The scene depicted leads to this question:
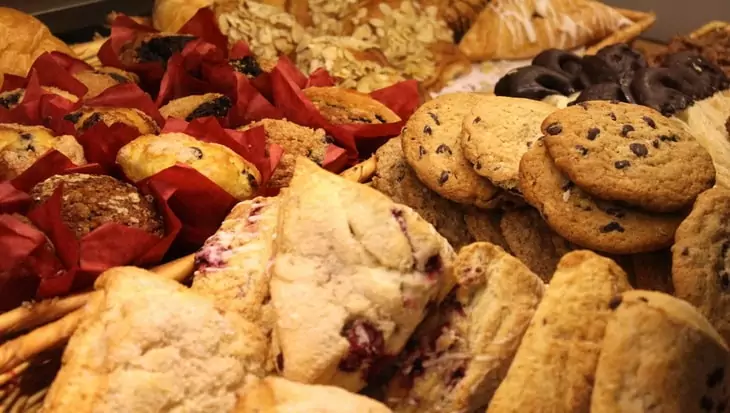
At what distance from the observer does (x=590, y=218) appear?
1.02 meters

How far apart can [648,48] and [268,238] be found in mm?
1928

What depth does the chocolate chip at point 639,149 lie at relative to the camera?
1.02 meters

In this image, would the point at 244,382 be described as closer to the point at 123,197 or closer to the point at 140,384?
the point at 140,384

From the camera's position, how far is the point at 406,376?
0.88m

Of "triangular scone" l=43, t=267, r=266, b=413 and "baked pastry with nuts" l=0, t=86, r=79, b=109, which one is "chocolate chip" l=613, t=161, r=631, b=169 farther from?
"baked pastry with nuts" l=0, t=86, r=79, b=109

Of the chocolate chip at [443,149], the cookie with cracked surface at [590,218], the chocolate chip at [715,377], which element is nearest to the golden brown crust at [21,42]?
the chocolate chip at [443,149]

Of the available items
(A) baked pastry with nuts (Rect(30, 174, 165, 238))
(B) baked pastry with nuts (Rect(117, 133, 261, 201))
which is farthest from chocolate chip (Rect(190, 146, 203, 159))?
(A) baked pastry with nuts (Rect(30, 174, 165, 238))

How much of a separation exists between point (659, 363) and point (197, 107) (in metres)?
1.10

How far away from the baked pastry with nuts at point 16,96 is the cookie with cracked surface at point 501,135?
88 cm

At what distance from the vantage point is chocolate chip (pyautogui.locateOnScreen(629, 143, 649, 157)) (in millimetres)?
1021

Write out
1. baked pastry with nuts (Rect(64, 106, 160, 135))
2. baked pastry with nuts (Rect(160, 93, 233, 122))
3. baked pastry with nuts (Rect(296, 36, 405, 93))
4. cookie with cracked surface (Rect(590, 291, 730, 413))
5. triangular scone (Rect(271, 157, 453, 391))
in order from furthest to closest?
1. baked pastry with nuts (Rect(296, 36, 405, 93))
2. baked pastry with nuts (Rect(160, 93, 233, 122))
3. baked pastry with nuts (Rect(64, 106, 160, 135))
4. triangular scone (Rect(271, 157, 453, 391))
5. cookie with cracked surface (Rect(590, 291, 730, 413))

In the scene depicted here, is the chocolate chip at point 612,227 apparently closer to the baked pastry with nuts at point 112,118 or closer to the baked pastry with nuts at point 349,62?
the baked pastry with nuts at point 112,118

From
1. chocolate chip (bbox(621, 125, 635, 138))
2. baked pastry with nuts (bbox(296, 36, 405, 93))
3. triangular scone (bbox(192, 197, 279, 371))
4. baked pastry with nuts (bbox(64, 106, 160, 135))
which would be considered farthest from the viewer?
baked pastry with nuts (bbox(296, 36, 405, 93))

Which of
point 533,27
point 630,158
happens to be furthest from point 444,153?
point 533,27
